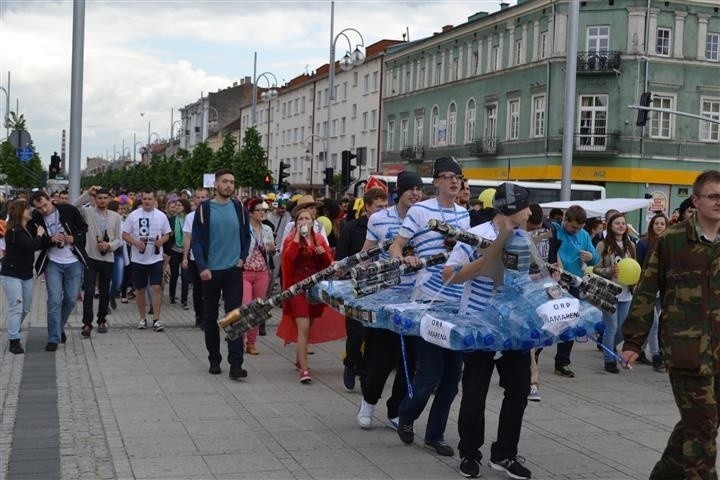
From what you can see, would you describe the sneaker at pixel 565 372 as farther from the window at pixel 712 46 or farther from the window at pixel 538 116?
the window at pixel 712 46

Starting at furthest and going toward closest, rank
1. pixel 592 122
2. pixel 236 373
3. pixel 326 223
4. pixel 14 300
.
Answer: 1. pixel 592 122
2. pixel 326 223
3. pixel 14 300
4. pixel 236 373

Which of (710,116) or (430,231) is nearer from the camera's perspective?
(430,231)

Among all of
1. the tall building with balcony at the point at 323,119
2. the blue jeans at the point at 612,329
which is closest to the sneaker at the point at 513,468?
the blue jeans at the point at 612,329

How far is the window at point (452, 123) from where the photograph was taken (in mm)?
62875

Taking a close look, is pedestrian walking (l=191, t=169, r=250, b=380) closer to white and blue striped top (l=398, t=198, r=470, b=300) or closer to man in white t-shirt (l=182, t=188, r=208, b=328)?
man in white t-shirt (l=182, t=188, r=208, b=328)

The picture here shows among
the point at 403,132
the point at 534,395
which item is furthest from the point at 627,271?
the point at 403,132

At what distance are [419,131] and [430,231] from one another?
61167 millimetres

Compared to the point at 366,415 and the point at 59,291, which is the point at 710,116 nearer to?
the point at 59,291

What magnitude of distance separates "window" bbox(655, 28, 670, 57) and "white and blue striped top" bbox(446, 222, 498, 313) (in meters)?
47.3

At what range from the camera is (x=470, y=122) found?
6084cm

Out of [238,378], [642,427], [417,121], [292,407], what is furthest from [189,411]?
[417,121]

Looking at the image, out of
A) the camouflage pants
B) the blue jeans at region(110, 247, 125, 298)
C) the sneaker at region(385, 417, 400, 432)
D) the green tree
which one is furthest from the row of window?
the camouflage pants

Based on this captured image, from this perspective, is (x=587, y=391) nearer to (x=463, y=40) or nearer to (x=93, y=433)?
(x=93, y=433)

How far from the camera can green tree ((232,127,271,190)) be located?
5847 centimetres
